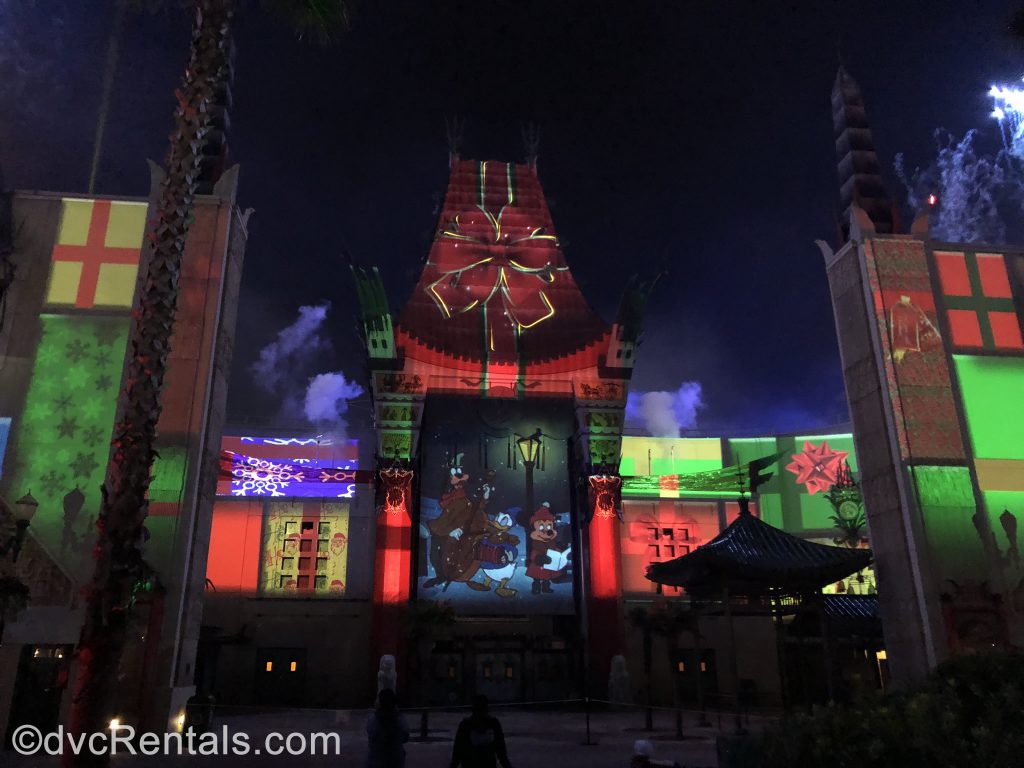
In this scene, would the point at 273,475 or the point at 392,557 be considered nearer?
the point at 392,557

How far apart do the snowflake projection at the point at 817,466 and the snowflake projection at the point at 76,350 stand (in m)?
31.5

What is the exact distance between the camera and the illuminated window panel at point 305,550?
110ft

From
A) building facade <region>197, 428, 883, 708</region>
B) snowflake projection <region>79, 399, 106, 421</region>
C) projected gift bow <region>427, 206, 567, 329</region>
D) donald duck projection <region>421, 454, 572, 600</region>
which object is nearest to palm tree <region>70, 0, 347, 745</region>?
snowflake projection <region>79, 399, 106, 421</region>

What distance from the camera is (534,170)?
38.5m

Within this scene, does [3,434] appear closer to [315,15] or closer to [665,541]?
[315,15]

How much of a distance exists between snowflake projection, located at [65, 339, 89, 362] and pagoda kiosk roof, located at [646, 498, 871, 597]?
16304 mm

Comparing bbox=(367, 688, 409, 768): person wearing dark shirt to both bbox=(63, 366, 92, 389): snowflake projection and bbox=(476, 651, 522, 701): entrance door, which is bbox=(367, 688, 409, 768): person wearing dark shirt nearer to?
bbox=(63, 366, 92, 389): snowflake projection

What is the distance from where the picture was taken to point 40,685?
17.1 m

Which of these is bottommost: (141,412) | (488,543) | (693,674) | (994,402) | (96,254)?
(693,674)

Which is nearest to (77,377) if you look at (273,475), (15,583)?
(15,583)

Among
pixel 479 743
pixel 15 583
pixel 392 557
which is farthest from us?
pixel 392 557

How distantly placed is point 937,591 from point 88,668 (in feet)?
65.3

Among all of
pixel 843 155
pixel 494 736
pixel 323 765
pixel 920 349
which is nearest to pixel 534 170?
pixel 843 155

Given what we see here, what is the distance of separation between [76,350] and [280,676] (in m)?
16.9
